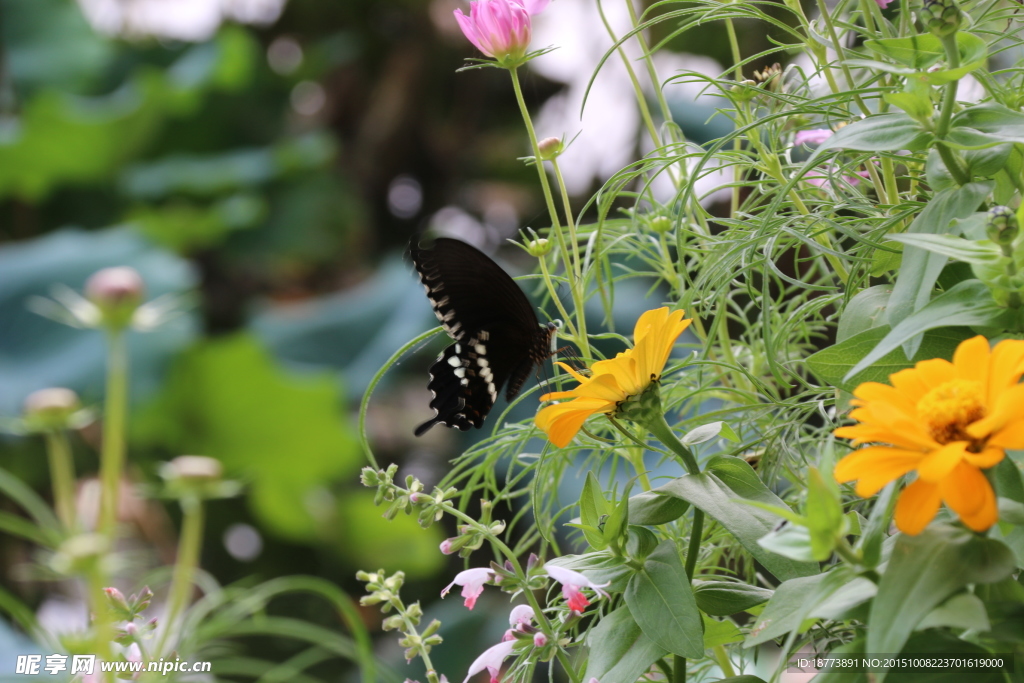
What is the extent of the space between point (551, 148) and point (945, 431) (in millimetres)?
166

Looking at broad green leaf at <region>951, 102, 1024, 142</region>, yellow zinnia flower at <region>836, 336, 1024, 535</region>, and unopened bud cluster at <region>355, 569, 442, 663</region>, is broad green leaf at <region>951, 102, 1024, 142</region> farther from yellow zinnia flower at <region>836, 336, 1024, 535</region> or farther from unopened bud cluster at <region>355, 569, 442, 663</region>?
unopened bud cluster at <region>355, 569, 442, 663</region>

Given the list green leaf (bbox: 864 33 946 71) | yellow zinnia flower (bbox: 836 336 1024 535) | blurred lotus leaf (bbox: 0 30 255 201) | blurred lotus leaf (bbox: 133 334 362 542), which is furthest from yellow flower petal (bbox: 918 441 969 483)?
blurred lotus leaf (bbox: 0 30 255 201)

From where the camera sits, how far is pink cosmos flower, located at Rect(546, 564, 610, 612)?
0.20 meters

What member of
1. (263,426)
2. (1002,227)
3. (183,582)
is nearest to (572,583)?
(1002,227)

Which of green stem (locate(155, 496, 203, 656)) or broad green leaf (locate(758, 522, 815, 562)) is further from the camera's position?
green stem (locate(155, 496, 203, 656))

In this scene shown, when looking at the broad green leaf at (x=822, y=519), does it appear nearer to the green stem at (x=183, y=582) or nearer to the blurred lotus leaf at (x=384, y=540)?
the green stem at (x=183, y=582)

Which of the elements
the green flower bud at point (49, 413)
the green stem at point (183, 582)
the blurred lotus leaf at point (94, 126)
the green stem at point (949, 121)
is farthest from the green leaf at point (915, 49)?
the blurred lotus leaf at point (94, 126)

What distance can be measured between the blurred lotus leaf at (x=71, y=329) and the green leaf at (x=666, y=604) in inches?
76.6

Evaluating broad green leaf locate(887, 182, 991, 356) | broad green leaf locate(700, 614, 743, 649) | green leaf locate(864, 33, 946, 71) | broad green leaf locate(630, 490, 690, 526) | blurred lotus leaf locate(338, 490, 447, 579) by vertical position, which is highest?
green leaf locate(864, 33, 946, 71)

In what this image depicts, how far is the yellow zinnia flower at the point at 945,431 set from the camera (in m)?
0.13

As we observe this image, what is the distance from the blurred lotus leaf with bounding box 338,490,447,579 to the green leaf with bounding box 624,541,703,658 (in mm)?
1906

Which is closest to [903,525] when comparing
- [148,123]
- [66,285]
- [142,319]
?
[142,319]

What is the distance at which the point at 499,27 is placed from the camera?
25cm

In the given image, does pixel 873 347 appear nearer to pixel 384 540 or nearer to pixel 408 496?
pixel 408 496
